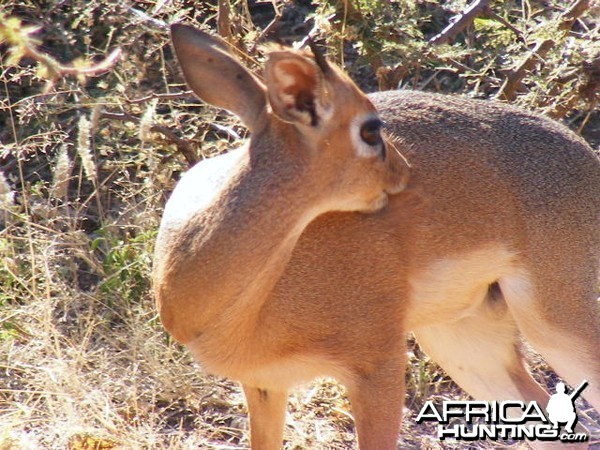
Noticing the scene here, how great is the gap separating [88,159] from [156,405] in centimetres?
129

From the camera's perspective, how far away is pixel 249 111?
3.94m

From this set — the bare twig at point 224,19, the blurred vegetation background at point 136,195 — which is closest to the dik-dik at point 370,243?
the blurred vegetation background at point 136,195

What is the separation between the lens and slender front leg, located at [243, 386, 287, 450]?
4539 millimetres

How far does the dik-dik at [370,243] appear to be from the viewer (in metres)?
3.76

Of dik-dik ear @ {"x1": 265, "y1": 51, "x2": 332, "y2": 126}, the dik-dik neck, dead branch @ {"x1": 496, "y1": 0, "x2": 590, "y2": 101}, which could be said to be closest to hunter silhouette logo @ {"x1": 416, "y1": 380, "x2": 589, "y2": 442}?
the dik-dik neck

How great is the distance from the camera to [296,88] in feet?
12.1

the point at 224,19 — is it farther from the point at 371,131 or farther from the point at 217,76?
the point at 371,131

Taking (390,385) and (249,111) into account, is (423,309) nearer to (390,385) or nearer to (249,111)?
(390,385)

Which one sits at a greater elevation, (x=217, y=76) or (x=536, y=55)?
(x=217, y=76)

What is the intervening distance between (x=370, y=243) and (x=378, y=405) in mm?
602

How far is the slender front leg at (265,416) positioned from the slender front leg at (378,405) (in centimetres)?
44

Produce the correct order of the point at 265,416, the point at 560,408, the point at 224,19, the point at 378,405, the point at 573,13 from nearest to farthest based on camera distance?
the point at 378,405 < the point at 265,416 < the point at 560,408 < the point at 224,19 < the point at 573,13

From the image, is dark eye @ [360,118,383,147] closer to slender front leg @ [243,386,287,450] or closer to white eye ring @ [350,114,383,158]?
white eye ring @ [350,114,383,158]

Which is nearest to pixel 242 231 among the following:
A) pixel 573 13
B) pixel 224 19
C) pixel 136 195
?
pixel 224 19
